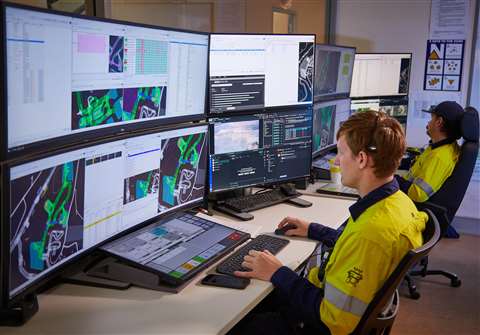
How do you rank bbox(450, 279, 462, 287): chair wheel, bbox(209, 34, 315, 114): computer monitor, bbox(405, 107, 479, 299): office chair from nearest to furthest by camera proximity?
bbox(209, 34, 315, 114): computer monitor, bbox(405, 107, 479, 299): office chair, bbox(450, 279, 462, 287): chair wheel

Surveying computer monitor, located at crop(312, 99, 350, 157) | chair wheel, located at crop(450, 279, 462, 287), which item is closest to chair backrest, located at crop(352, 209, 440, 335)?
computer monitor, located at crop(312, 99, 350, 157)

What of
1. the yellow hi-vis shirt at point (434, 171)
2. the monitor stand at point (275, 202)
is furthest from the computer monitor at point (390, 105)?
the monitor stand at point (275, 202)

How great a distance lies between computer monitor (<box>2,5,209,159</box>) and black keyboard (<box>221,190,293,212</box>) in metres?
0.47

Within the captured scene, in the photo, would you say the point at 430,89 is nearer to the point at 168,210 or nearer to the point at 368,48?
the point at 368,48

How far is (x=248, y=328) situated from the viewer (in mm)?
1702

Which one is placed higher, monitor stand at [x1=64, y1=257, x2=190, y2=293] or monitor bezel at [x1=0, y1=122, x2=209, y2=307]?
monitor bezel at [x1=0, y1=122, x2=209, y2=307]

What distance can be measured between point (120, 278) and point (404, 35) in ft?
12.2

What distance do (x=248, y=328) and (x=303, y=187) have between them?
46.0 inches

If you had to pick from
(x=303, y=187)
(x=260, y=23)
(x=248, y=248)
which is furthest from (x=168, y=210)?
(x=260, y=23)

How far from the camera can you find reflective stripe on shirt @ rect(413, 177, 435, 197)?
3062 millimetres

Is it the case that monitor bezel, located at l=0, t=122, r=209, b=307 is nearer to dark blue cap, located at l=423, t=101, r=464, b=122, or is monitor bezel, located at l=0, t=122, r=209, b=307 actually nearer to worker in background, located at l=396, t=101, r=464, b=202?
worker in background, located at l=396, t=101, r=464, b=202

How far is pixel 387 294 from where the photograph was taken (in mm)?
1354

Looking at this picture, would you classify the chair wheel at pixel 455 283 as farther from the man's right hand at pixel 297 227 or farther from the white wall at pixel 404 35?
the man's right hand at pixel 297 227

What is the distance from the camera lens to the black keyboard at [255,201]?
7.49ft
